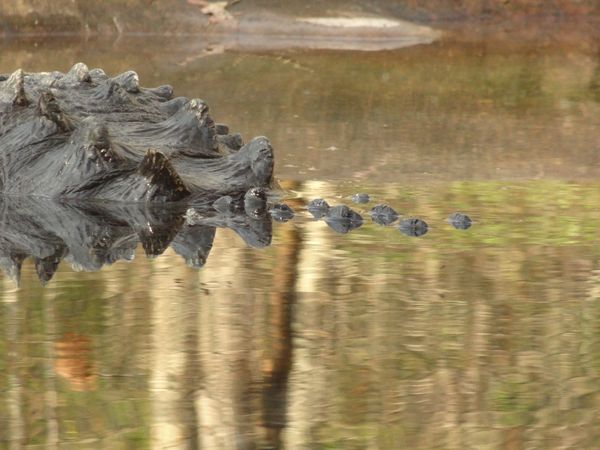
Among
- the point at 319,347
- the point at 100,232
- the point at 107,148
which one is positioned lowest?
the point at 319,347

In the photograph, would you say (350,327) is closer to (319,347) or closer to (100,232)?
(319,347)

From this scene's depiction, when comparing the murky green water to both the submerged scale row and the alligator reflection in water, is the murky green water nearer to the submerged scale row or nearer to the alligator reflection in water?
the alligator reflection in water

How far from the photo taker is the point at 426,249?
5.35m

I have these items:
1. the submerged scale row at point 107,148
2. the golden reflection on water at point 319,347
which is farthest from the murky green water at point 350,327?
the submerged scale row at point 107,148

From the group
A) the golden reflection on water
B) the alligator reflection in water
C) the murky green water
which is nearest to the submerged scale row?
the alligator reflection in water

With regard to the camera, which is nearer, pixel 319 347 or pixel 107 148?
pixel 319 347

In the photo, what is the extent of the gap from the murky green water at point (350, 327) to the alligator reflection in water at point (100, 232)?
0.08 meters

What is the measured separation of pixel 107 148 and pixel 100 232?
0.62 m

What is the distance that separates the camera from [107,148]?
6332mm

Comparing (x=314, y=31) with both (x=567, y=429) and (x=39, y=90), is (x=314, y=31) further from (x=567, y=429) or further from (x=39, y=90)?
(x=567, y=429)

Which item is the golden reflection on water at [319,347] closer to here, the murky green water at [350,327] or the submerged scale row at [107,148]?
the murky green water at [350,327]

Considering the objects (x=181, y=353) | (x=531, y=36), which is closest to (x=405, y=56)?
(x=531, y=36)

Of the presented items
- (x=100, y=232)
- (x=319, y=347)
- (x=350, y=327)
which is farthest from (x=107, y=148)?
(x=319, y=347)

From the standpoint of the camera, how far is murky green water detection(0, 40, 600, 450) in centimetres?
332
